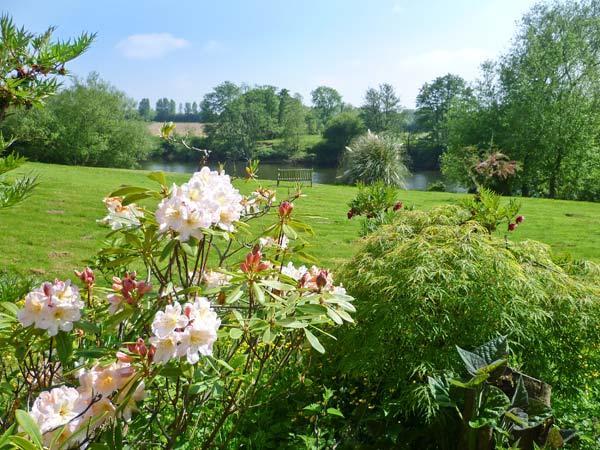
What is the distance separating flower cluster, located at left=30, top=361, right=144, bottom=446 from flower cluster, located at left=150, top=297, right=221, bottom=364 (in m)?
0.17

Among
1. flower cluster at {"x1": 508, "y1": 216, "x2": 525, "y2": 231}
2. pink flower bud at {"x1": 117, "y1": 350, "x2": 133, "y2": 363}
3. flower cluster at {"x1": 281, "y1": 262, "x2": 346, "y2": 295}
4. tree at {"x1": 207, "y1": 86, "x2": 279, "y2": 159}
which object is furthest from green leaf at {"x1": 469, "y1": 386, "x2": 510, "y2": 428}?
tree at {"x1": 207, "y1": 86, "x2": 279, "y2": 159}

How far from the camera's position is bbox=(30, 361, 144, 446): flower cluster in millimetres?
1090

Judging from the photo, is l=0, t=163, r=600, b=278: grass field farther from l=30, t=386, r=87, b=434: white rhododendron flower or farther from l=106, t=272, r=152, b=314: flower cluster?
l=30, t=386, r=87, b=434: white rhododendron flower

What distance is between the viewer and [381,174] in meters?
18.6

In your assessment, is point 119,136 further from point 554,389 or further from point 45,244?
point 554,389

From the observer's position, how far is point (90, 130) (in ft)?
98.6

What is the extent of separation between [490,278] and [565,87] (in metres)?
22.7

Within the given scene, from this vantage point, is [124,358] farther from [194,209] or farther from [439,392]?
[439,392]

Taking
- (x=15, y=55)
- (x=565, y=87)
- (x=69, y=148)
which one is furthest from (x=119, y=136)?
(x=15, y=55)

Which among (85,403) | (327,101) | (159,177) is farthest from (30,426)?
(327,101)

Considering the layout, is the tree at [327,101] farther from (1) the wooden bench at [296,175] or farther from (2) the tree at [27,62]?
(2) the tree at [27,62]

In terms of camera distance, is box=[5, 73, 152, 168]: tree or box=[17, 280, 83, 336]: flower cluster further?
box=[5, 73, 152, 168]: tree

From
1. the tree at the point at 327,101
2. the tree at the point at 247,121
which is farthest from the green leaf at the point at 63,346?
the tree at the point at 327,101

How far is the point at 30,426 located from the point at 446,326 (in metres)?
1.72
